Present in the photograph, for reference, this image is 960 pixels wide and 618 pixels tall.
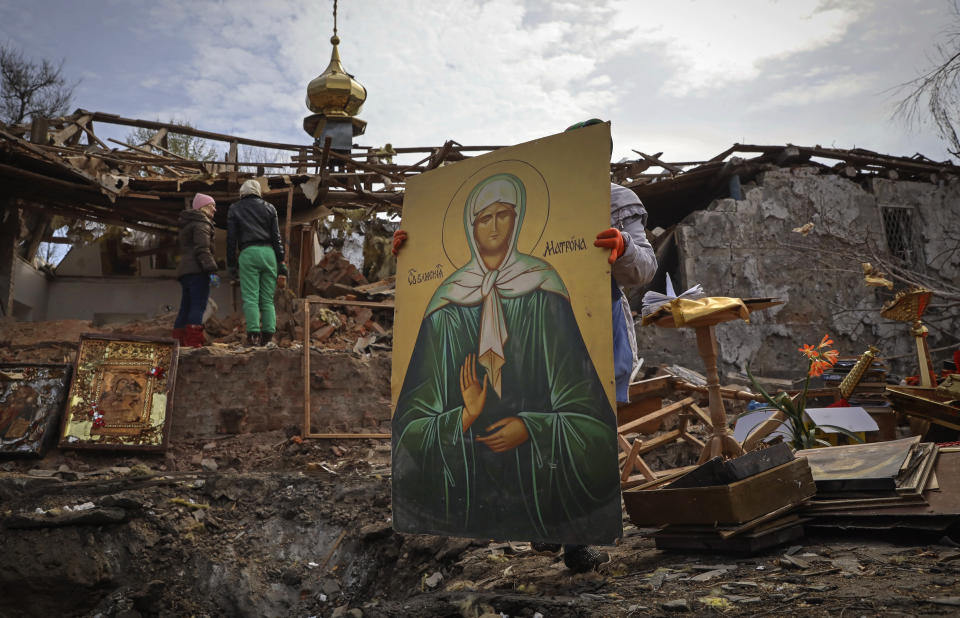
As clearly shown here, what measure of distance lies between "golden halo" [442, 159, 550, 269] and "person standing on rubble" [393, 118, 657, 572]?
0.29 m

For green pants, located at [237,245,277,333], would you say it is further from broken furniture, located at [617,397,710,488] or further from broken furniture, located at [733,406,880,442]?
broken furniture, located at [733,406,880,442]

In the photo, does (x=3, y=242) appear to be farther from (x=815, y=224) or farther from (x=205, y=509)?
(x=815, y=224)

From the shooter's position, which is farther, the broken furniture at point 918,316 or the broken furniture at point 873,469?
the broken furniture at point 918,316

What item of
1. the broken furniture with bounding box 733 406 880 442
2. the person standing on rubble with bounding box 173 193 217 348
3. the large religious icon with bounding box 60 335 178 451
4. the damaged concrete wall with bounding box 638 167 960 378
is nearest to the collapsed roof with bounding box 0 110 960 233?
the damaged concrete wall with bounding box 638 167 960 378

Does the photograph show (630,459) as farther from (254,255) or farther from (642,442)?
(254,255)

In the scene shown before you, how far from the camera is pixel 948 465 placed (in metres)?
3.06

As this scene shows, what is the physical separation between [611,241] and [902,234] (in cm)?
972

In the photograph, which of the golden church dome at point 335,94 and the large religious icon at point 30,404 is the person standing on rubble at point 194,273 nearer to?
the large religious icon at point 30,404

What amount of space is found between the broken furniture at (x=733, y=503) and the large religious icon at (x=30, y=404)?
4729mm

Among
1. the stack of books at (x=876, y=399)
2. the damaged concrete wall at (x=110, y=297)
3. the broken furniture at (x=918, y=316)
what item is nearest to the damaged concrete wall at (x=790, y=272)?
the stack of books at (x=876, y=399)

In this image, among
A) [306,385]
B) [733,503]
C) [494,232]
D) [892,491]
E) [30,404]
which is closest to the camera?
[733,503]

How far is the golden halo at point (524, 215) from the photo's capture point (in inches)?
123

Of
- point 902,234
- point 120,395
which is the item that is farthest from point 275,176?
point 902,234

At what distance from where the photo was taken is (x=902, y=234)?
34.5 feet
